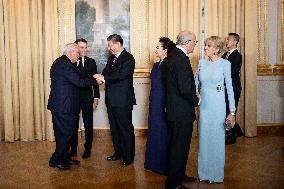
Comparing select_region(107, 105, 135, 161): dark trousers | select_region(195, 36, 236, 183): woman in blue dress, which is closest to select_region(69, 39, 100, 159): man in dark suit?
select_region(107, 105, 135, 161): dark trousers

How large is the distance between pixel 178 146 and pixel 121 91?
1.53 m

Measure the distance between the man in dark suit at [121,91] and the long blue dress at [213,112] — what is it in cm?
113

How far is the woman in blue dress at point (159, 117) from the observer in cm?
483

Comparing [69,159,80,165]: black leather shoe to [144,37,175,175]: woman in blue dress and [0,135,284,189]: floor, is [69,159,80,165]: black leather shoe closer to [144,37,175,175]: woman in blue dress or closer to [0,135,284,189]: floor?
[0,135,284,189]: floor

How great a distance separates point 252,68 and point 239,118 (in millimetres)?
961

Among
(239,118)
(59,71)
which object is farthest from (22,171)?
(239,118)

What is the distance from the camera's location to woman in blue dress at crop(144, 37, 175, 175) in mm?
4828

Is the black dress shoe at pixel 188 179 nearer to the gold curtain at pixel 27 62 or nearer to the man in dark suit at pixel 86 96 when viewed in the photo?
the man in dark suit at pixel 86 96

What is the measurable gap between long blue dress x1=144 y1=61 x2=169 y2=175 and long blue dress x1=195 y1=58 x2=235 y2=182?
0.55 m

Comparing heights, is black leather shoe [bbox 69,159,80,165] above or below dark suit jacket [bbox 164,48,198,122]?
below

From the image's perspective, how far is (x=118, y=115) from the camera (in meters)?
5.27

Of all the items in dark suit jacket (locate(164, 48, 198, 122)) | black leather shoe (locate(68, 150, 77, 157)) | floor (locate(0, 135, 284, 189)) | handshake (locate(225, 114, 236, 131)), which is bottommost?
floor (locate(0, 135, 284, 189))

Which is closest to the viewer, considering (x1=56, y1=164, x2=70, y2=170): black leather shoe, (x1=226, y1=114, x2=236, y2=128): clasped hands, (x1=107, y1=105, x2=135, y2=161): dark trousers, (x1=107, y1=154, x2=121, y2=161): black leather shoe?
(x1=226, y1=114, x2=236, y2=128): clasped hands

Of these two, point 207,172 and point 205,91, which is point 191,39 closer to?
point 205,91
